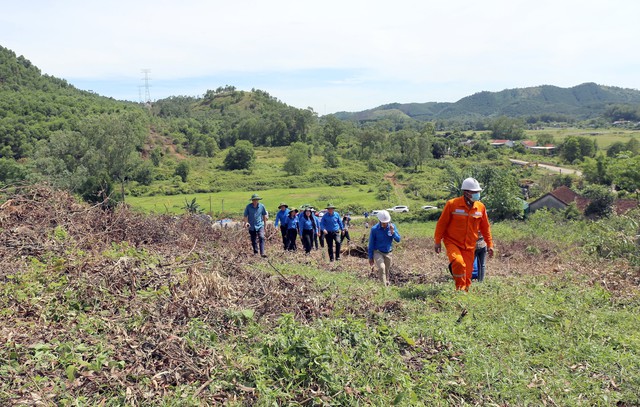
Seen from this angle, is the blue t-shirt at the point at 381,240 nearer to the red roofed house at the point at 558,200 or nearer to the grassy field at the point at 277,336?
the grassy field at the point at 277,336

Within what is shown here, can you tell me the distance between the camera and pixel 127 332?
4422 millimetres

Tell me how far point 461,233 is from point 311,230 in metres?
5.72

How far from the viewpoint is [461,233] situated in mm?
6863

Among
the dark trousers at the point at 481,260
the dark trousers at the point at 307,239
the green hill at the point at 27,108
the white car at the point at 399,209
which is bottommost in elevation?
the white car at the point at 399,209

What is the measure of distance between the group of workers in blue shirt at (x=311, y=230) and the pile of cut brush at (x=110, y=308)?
1.80 meters

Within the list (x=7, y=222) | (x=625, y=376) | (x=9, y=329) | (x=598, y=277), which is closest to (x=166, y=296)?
(x=9, y=329)

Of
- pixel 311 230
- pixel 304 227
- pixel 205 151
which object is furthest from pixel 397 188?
pixel 304 227

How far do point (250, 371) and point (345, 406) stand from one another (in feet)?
2.82

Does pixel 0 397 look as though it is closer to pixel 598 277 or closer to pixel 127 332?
pixel 127 332

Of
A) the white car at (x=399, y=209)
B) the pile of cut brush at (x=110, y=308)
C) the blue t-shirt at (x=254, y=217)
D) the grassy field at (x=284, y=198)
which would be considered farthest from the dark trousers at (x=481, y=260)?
the grassy field at (x=284, y=198)

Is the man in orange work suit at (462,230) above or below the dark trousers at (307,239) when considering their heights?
above

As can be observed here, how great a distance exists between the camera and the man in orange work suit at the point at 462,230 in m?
6.75

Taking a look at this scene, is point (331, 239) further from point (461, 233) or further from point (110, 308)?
point (110, 308)

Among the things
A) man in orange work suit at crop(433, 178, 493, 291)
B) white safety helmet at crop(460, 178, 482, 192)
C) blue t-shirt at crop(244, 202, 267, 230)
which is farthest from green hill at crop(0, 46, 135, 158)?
white safety helmet at crop(460, 178, 482, 192)
